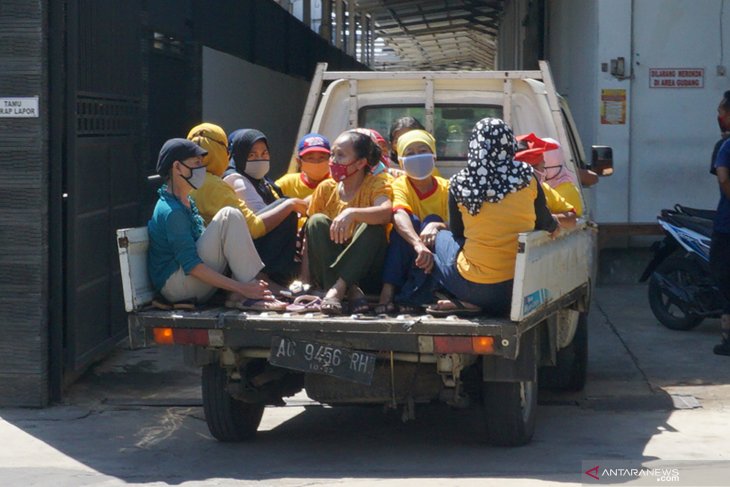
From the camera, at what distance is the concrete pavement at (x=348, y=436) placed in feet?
21.1

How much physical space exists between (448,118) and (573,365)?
1.91m

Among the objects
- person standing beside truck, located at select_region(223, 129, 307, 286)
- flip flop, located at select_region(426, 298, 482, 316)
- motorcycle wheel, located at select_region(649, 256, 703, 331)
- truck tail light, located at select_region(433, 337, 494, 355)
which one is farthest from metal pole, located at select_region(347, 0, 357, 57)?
truck tail light, located at select_region(433, 337, 494, 355)

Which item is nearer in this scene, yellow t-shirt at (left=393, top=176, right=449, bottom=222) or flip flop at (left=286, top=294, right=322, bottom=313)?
flip flop at (left=286, top=294, right=322, bottom=313)

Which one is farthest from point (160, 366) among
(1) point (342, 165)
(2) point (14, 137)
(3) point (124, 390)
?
(1) point (342, 165)

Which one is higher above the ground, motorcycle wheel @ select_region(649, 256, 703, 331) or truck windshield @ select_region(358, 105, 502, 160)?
truck windshield @ select_region(358, 105, 502, 160)

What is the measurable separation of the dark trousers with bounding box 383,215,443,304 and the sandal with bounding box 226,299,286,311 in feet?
2.03

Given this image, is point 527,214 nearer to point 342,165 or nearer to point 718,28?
point 342,165

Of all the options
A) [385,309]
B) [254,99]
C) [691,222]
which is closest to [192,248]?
[385,309]

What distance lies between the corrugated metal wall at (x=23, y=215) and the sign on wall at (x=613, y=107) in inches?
261

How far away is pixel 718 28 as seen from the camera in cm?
1273

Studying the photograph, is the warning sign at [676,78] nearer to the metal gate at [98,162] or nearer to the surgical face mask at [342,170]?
the metal gate at [98,162]

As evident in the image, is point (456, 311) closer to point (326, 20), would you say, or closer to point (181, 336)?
point (181, 336)

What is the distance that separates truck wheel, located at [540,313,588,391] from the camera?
329 inches

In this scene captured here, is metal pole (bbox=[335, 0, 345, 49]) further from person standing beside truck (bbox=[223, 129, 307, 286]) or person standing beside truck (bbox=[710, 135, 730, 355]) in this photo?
person standing beside truck (bbox=[223, 129, 307, 286])
